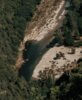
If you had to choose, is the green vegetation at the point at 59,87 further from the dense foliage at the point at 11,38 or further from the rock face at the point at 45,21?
the rock face at the point at 45,21

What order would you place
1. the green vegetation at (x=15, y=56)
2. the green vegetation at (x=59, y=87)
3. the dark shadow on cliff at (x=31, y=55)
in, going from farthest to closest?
the dark shadow on cliff at (x=31, y=55)
the green vegetation at (x=15, y=56)
the green vegetation at (x=59, y=87)

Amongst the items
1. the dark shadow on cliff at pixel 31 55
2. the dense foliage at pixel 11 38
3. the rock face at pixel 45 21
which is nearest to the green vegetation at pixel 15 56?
the dense foliage at pixel 11 38

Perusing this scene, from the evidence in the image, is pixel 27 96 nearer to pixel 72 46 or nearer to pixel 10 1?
pixel 72 46

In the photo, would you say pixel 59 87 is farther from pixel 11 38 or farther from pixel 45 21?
pixel 45 21

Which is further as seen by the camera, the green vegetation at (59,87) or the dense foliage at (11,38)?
the dense foliage at (11,38)

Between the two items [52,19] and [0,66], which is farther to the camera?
[52,19]

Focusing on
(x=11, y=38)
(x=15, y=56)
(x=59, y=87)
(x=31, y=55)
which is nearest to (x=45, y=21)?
(x=11, y=38)

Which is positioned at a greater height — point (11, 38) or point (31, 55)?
point (11, 38)

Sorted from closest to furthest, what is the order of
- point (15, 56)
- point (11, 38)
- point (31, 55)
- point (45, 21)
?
point (15, 56) → point (31, 55) → point (11, 38) → point (45, 21)

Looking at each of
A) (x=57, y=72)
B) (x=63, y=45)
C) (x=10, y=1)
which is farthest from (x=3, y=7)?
(x=57, y=72)
